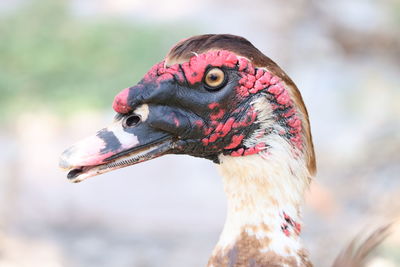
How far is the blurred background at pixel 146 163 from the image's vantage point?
17.3 feet

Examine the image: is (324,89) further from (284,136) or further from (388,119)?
(284,136)

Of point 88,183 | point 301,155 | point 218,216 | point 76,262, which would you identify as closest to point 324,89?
point 218,216

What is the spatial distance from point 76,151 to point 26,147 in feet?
13.3

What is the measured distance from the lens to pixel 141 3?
844cm

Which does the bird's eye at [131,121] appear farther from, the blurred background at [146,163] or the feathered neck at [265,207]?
the blurred background at [146,163]

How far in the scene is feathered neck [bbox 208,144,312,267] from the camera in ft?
7.10

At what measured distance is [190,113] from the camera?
82.7 inches

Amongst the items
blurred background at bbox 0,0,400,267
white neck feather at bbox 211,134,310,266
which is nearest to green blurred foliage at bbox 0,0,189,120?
blurred background at bbox 0,0,400,267

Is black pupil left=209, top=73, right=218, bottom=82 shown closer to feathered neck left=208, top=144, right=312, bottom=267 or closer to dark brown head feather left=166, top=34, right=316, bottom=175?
dark brown head feather left=166, top=34, right=316, bottom=175

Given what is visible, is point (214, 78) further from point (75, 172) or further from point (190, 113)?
point (75, 172)

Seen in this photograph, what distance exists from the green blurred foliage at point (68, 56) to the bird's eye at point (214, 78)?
3613 mm

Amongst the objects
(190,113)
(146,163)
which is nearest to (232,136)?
(190,113)

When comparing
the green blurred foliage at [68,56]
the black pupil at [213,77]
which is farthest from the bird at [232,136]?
the green blurred foliage at [68,56]

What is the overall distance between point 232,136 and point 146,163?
3.98 m
